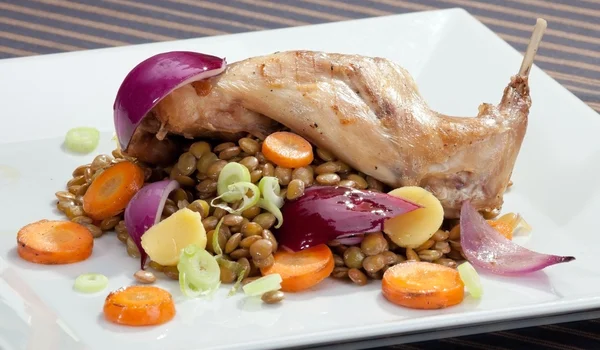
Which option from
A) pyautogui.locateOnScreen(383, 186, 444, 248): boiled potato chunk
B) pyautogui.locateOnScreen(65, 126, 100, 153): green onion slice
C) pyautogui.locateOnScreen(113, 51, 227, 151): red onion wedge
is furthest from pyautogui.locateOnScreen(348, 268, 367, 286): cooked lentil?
pyautogui.locateOnScreen(65, 126, 100, 153): green onion slice

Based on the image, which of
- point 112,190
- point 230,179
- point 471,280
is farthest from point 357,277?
point 112,190

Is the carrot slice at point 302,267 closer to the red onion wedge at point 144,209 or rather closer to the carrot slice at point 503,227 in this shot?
the red onion wedge at point 144,209

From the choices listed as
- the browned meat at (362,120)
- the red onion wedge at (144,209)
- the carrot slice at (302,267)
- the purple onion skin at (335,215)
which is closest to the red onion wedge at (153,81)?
the browned meat at (362,120)

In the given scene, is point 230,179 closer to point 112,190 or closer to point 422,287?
point 112,190

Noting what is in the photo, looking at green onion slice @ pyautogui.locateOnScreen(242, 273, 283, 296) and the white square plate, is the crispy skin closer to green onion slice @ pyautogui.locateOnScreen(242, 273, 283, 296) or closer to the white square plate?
the white square plate

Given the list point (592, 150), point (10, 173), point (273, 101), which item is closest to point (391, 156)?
point (273, 101)

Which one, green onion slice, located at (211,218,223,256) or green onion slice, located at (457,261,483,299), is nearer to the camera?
green onion slice, located at (457,261,483,299)

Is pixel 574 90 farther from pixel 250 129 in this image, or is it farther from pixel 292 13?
pixel 250 129

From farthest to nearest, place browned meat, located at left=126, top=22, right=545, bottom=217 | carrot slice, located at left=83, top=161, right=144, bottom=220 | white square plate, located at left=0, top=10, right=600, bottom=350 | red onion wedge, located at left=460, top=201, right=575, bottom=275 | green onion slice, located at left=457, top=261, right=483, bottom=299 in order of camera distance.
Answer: carrot slice, located at left=83, top=161, right=144, bottom=220, browned meat, located at left=126, top=22, right=545, bottom=217, red onion wedge, located at left=460, top=201, right=575, bottom=275, green onion slice, located at left=457, top=261, right=483, bottom=299, white square plate, located at left=0, top=10, right=600, bottom=350
